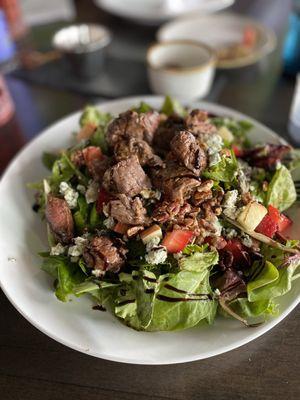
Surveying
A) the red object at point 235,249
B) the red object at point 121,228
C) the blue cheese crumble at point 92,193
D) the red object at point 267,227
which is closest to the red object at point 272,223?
the red object at point 267,227

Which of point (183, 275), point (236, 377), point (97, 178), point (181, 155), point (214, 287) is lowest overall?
point (236, 377)

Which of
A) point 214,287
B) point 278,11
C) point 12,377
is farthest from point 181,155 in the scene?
point 278,11

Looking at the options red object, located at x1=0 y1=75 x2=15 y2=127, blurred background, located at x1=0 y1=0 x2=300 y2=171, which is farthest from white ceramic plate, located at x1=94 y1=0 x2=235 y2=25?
red object, located at x1=0 y1=75 x2=15 y2=127

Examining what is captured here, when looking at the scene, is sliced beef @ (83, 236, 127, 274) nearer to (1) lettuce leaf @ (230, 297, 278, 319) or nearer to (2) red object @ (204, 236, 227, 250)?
(2) red object @ (204, 236, 227, 250)

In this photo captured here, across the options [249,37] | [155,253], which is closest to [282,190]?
[155,253]

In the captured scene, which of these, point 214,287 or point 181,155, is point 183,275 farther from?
point 181,155

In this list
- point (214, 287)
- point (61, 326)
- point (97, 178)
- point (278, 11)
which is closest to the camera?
point (61, 326)

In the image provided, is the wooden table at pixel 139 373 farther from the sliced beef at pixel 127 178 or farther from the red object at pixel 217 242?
the sliced beef at pixel 127 178
